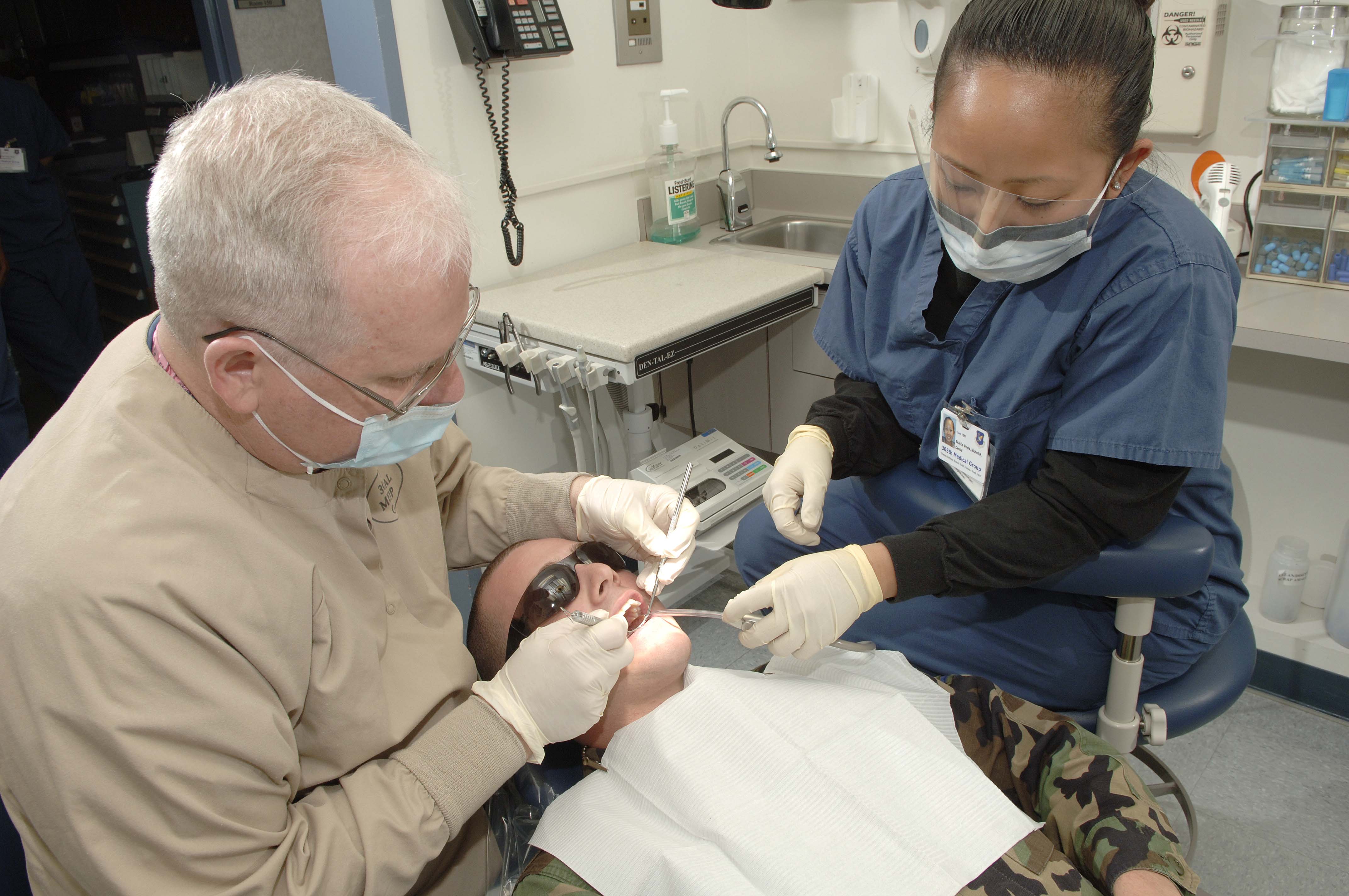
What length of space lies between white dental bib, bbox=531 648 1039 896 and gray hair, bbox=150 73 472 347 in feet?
2.15

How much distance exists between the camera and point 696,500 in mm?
2215

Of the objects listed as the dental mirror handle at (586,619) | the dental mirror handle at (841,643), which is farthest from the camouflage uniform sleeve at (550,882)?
the dental mirror handle at (841,643)

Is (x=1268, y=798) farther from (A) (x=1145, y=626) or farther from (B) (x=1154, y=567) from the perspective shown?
(B) (x=1154, y=567)

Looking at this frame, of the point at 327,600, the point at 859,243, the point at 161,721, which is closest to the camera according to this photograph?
the point at 161,721

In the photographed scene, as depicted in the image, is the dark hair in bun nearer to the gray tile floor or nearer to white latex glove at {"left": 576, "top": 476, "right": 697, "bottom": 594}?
white latex glove at {"left": 576, "top": 476, "right": 697, "bottom": 594}

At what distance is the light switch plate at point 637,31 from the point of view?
8.05ft

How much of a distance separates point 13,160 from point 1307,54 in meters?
4.06

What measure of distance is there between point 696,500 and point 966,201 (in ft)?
3.96

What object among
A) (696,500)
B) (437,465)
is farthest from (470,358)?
(437,465)

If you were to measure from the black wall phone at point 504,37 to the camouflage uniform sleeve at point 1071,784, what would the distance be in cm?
174

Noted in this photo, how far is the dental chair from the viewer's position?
1021 millimetres

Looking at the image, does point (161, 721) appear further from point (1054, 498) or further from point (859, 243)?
point (859, 243)

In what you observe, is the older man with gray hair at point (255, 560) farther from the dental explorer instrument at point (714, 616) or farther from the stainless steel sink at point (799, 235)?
the stainless steel sink at point (799, 235)

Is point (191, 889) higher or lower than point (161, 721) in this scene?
lower
